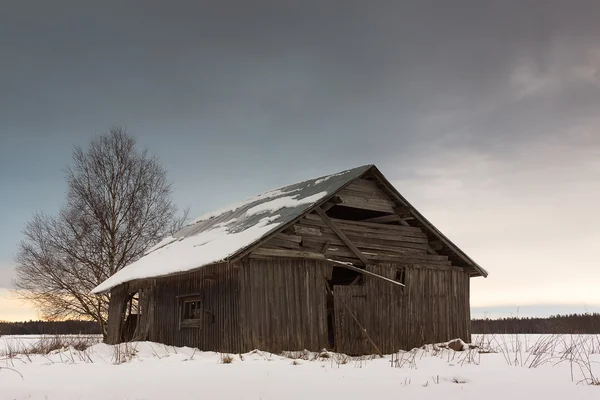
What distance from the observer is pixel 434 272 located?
19.8 meters

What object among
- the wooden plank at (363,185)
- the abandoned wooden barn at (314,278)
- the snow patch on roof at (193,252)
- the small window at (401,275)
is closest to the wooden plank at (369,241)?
the abandoned wooden barn at (314,278)

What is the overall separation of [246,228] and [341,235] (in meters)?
2.86

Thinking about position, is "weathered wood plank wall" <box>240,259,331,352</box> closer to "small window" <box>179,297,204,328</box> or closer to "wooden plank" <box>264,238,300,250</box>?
"wooden plank" <box>264,238,300,250</box>

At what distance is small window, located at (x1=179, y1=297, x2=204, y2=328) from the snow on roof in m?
1.23

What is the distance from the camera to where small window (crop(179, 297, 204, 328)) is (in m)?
17.5

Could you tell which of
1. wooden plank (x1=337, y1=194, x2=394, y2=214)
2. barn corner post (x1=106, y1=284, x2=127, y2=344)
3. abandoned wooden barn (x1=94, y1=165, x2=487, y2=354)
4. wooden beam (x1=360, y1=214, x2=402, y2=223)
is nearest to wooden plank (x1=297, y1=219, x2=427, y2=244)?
abandoned wooden barn (x1=94, y1=165, x2=487, y2=354)

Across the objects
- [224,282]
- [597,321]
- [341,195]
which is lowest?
[597,321]

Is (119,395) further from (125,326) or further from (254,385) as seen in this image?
(125,326)

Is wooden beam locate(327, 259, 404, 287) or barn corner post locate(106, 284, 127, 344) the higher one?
A: wooden beam locate(327, 259, 404, 287)

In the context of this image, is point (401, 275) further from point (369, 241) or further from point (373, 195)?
point (373, 195)

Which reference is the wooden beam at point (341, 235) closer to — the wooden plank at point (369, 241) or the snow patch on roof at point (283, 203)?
the wooden plank at point (369, 241)

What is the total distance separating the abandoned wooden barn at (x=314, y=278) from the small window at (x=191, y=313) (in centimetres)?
4

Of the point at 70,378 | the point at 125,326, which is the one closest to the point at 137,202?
the point at 125,326

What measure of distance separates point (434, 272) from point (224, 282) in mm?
7319
